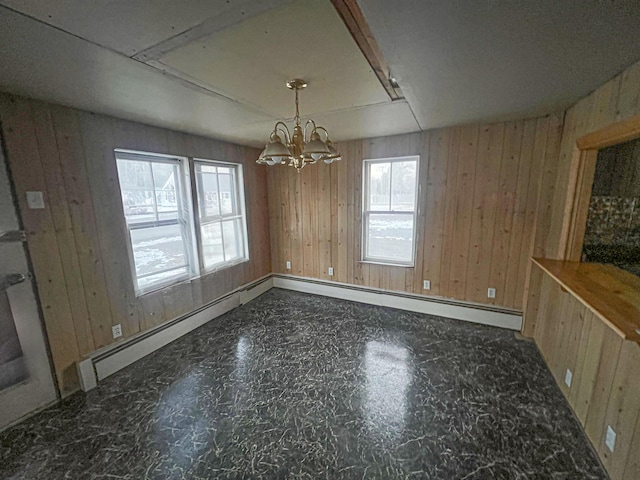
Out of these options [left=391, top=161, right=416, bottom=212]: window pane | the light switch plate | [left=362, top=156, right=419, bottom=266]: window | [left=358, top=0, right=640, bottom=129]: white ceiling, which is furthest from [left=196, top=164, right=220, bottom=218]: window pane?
[left=358, top=0, right=640, bottom=129]: white ceiling

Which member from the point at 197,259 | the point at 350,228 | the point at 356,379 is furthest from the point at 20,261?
the point at 350,228

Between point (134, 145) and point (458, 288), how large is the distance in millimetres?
3846

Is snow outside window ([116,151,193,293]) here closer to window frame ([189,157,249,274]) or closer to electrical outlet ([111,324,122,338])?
window frame ([189,157,249,274])

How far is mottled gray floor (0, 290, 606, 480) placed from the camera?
5.12 feet

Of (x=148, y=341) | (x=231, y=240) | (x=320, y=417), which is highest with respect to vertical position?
(x=231, y=240)

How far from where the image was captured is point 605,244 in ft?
6.51

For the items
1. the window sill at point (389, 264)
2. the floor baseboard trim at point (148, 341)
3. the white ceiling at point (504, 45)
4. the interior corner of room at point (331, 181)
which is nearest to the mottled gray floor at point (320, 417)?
the floor baseboard trim at point (148, 341)

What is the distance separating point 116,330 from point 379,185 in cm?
334

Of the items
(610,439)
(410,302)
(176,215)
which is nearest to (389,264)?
(410,302)

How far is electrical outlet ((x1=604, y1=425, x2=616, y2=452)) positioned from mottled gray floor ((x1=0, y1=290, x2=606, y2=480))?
0.16 meters

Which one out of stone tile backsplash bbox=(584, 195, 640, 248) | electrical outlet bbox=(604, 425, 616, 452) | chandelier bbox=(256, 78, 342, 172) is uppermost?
chandelier bbox=(256, 78, 342, 172)

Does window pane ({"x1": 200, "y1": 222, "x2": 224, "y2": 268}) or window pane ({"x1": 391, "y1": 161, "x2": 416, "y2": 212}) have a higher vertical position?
window pane ({"x1": 391, "y1": 161, "x2": 416, "y2": 212})

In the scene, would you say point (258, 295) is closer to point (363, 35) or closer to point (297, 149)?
point (297, 149)

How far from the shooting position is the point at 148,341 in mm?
2701
